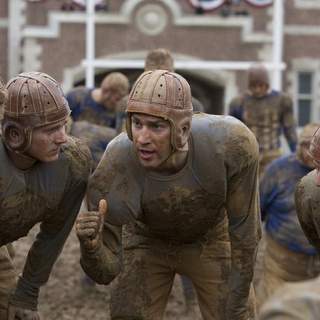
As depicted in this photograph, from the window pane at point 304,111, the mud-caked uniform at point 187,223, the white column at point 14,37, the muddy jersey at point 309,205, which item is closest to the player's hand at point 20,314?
the mud-caked uniform at point 187,223

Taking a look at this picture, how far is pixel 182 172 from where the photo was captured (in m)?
5.14

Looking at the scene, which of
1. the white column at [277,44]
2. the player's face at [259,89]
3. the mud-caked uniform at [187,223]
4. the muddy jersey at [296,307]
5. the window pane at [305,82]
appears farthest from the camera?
the window pane at [305,82]

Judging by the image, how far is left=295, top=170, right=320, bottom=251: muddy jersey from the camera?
5.27 m

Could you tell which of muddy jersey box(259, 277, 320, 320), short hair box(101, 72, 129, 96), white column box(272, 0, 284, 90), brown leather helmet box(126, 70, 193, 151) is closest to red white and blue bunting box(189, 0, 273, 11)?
white column box(272, 0, 284, 90)

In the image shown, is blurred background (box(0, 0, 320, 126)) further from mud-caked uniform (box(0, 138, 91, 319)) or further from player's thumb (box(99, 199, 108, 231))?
player's thumb (box(99, 199, 108, 231))

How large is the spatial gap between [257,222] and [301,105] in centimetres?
1847

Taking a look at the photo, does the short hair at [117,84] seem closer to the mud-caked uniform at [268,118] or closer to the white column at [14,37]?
the mud-caked uniform at [268,118]

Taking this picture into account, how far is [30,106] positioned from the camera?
4.87 meters

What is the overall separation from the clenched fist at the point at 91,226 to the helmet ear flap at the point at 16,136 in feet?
1.44

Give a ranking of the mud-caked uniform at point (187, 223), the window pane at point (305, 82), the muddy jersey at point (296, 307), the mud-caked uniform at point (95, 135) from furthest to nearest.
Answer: the window pane at point (305, 82), the mud-caked uniform at point (95, 135), the mud-caked uniform at point (187, 223), the muddy jersey at point (296, 307)

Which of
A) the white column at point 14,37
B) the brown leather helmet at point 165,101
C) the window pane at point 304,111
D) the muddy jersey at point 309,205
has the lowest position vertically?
the window pane at point 304,111

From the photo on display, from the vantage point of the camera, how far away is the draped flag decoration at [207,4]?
21.9 m

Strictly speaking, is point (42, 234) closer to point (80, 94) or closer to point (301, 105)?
point (80, 94)

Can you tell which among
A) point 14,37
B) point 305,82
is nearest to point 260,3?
point 305,82
